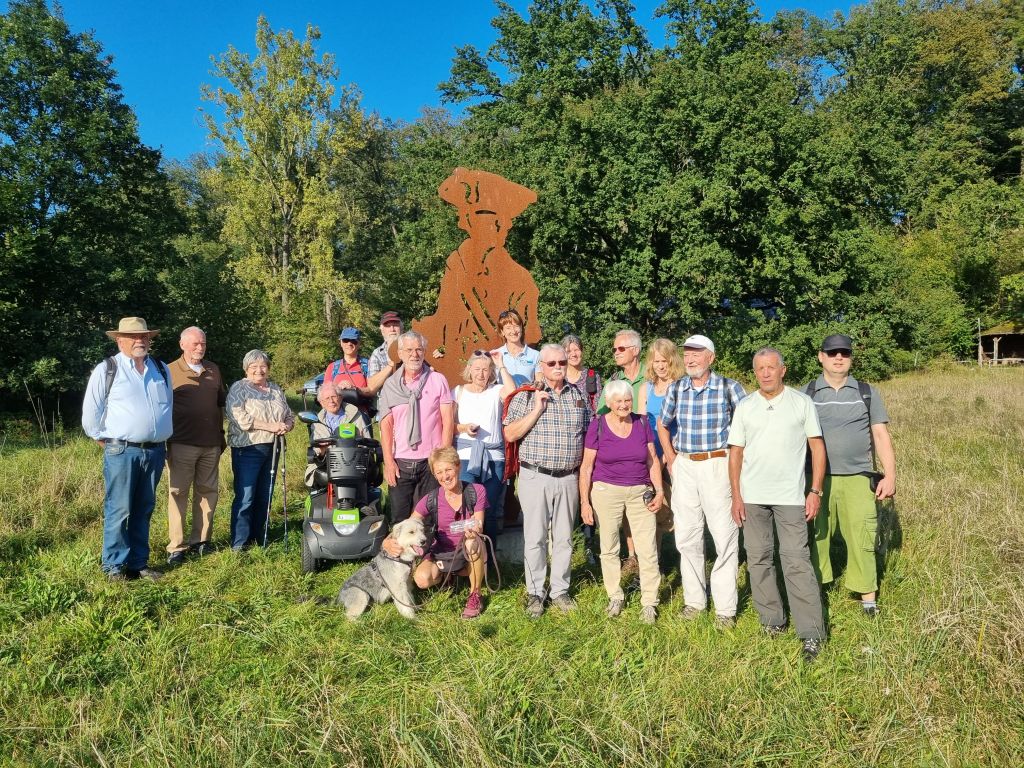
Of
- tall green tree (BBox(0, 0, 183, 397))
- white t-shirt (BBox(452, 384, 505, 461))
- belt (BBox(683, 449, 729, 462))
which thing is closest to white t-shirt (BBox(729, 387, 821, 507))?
belt (BBox(683, 449, 729, 462))

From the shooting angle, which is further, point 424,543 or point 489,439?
point 489,439

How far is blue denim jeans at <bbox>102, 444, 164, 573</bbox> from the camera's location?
4797mm

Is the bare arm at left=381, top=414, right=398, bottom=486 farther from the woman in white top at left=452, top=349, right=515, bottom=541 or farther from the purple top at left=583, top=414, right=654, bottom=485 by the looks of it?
the purple top at left=583, top=414, right=654, bottom=485

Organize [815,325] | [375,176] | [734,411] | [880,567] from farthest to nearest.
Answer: [375,176], [815,325], [880,567], [734,411]

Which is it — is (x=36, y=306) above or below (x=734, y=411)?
above

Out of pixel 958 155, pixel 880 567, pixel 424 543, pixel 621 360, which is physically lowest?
pixel 880 567

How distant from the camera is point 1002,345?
2917 cm

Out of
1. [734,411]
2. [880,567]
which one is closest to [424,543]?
[734,411]

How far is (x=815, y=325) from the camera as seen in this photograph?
19.7 m

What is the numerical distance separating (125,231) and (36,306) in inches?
124

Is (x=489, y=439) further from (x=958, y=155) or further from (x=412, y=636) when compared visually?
(x=958, y=155)

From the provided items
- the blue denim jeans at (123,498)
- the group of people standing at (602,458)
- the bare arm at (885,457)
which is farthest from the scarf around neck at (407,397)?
the bare arm at (885,457)

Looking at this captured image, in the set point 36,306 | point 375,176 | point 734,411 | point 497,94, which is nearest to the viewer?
point 734,411

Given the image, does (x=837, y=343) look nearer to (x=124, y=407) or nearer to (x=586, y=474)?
(x=586, y=474)
